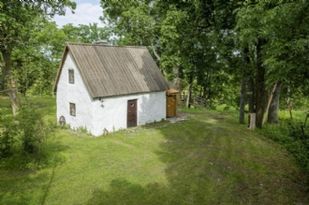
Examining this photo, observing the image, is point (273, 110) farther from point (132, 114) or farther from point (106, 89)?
point (106, 89)

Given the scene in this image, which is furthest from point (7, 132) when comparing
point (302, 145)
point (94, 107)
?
point (302, 145)

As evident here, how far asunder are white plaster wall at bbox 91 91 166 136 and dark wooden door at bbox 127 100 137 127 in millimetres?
301

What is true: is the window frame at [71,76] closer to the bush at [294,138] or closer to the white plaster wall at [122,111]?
the white plaster wall at [122,111]

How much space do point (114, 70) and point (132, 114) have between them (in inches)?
136

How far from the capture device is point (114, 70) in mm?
21906

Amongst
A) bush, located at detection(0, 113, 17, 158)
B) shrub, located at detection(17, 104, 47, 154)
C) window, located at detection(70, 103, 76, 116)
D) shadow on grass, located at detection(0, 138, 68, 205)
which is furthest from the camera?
window, located at detection(70, 103, 76, 116)

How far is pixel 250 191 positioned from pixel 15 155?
10713 mm

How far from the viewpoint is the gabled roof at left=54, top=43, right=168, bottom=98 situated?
66.3 feet

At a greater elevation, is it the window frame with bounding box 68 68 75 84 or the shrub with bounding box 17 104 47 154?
the window frame with bounding box 68 68 75 84

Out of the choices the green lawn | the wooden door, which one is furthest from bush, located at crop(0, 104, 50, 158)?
the wooden door

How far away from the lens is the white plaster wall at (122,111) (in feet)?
65.3

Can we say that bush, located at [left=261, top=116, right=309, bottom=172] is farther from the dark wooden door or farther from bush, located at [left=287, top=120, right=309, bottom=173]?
the dark wooden door

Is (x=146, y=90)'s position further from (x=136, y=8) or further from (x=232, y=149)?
(x=136, y=8)

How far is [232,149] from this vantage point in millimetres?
17250
